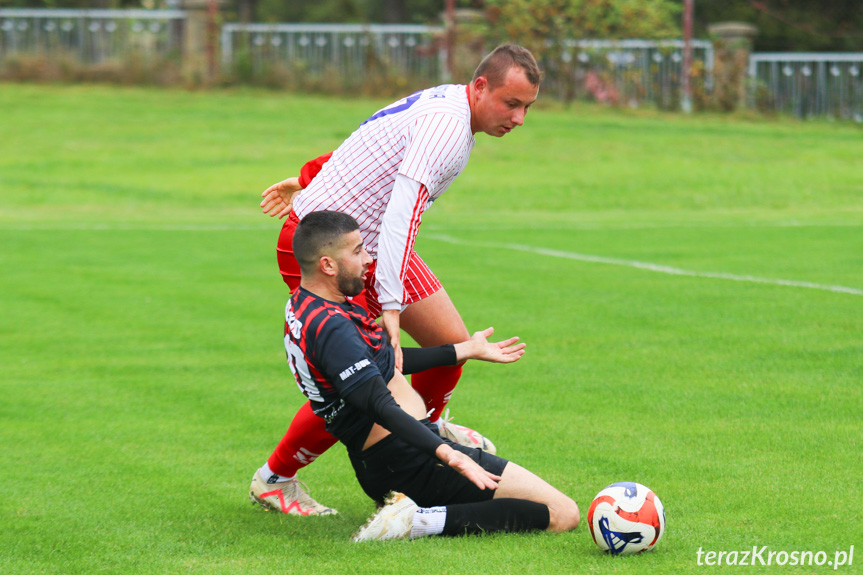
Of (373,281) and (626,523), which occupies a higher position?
(373,281)

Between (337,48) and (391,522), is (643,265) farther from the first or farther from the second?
(337,48)

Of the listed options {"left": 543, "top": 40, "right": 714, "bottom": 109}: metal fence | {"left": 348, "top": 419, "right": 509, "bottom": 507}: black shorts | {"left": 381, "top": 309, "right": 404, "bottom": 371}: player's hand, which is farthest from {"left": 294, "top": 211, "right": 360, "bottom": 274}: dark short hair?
{"left": 543, "top": 40, "right": 714, "bottom": 109}: metal fence

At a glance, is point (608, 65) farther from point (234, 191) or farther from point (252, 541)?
point (252, 541)

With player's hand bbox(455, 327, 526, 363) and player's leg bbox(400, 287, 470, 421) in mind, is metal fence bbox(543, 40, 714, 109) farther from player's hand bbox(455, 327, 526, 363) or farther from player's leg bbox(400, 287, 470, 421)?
player's hand bbox(455, 327, 526, 363)

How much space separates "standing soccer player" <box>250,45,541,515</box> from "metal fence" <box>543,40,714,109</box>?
26153 mm

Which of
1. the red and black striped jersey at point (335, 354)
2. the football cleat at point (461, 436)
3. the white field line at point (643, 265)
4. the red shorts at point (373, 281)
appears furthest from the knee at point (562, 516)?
the white field line at point (643, 265)

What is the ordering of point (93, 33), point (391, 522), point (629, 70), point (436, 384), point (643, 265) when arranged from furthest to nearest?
point (93, 33), point (629, 70), point (643, 265), point (436, 384), point (391, 522)

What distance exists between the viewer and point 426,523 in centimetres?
484

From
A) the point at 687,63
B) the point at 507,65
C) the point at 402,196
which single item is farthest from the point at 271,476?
the point at 687,63

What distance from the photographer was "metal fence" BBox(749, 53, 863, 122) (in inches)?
1181

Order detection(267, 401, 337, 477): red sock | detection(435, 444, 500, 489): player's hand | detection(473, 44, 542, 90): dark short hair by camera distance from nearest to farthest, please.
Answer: detection(435, 444, 500, 489): player's hand → detection(473, 44, 542, 90): dark short hair → detection(267, 401, 337, 477): red sock

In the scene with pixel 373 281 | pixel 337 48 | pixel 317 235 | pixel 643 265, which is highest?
pixel 337 48

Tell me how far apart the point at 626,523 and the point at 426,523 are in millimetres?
902

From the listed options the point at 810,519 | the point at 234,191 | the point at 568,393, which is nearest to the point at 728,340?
the point at 568,393
